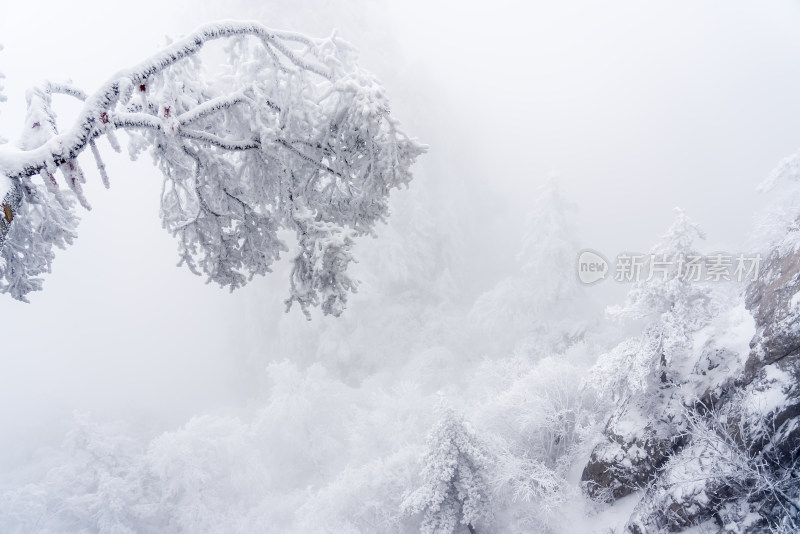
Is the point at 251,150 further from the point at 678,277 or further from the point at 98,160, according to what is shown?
the point at 678,277

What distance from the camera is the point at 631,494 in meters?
9.32

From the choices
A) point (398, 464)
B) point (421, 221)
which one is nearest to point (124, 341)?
point (421, 221)

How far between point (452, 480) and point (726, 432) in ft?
21.3

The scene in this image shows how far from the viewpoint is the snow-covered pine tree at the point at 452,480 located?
10859mm

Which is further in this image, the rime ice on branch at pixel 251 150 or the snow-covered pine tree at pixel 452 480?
the snow-covered pine tree at pixel 452 480

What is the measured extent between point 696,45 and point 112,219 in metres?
52.4

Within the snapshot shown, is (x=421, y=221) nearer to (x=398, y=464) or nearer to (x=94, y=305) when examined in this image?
(x=398, y=464)

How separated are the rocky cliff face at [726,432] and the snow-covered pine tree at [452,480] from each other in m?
2.66

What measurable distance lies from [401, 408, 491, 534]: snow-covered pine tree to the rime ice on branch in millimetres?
7818

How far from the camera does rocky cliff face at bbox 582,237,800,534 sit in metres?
6.28

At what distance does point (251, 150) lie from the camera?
13.3ft

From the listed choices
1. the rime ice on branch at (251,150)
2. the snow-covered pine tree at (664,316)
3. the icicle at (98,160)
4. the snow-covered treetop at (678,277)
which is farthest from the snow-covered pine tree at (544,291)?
the icicle at (98,160)

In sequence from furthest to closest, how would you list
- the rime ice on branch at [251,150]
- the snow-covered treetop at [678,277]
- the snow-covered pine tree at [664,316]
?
the snow-covered treetop at [678,277]
the snow-covered pine tree at [664,316]
the rime ice on branch at [251,150]

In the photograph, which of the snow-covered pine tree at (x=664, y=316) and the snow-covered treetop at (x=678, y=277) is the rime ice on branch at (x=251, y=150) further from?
the snow-covered treetop at (x=678, y=277)
